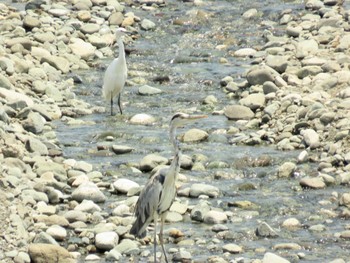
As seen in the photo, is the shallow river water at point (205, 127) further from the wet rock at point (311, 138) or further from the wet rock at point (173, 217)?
the wet rock at point (311, 138)

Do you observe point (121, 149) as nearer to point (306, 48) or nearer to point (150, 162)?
point (150, 162)

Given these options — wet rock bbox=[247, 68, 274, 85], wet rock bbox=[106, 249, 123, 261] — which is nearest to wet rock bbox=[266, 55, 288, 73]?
wet rock bbox=[247, 68, 274, 85]

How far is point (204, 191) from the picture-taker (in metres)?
14.9

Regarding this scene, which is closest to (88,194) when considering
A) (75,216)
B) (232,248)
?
(75,216)

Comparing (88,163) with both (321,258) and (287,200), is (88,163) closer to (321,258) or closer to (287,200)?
(287,200)

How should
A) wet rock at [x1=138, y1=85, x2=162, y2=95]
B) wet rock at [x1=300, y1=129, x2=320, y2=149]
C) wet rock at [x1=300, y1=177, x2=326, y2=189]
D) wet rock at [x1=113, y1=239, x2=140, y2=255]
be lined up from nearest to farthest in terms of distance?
wet rock at [x1=113, y1=239, x2=140, y2=255], wet rock at [x1=300, y1=177, x2=326, y2=189], wet rock at [x1=300, y1=129, x2=320, y2=149], wet rock at [x1=138, y1=85, x2=162, y2=95]

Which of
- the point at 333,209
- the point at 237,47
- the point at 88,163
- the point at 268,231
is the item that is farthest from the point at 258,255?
the point at 237,47

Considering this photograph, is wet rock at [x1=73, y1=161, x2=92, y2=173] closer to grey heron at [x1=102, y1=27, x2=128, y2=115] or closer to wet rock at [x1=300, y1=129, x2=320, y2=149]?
grey heron at [x1=102, y1=27, x2=128, y2=115]

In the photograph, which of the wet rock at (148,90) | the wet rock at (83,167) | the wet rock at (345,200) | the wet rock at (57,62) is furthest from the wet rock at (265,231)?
the wet rock at (57,62)

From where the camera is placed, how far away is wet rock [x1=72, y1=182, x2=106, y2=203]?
1448cm

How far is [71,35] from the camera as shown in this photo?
76.3 feet

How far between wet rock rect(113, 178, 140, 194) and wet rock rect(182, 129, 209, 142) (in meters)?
2.58

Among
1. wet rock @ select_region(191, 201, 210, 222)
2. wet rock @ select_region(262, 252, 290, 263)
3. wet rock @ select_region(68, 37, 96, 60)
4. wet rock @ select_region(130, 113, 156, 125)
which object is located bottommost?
wet rock @ select_region(68, 37, 96, 60)

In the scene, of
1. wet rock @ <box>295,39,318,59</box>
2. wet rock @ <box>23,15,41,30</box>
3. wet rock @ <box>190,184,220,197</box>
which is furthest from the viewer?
wet rock @ <box>23,15,41,30</box>
